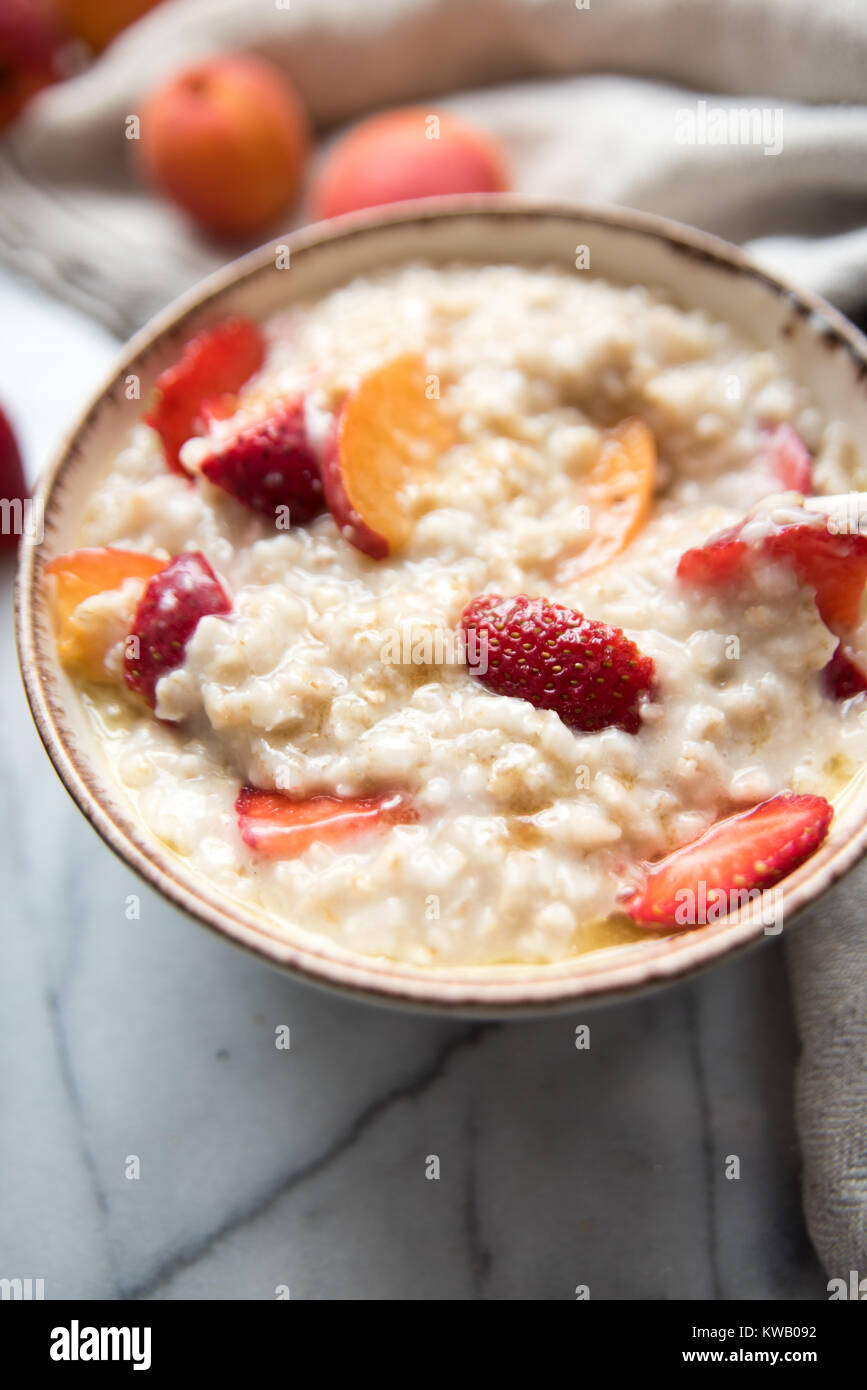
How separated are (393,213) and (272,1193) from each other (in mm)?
1520

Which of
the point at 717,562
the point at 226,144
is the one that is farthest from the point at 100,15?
the point at 717,562

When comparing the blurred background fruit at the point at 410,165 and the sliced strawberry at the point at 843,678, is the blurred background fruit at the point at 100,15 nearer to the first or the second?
the blurred background fruit at the point at 410,165

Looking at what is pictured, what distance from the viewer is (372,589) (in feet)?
5.32

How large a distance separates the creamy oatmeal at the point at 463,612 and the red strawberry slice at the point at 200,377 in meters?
0.02

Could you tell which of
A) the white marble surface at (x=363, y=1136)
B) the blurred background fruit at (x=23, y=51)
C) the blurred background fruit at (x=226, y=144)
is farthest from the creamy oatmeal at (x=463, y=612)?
the blurred background fruit at (x=23, y=51)

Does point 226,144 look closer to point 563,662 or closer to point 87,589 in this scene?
point 87,589

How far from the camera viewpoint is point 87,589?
63.8 inches

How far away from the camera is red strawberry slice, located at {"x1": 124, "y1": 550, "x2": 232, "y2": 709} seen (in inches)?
61.1

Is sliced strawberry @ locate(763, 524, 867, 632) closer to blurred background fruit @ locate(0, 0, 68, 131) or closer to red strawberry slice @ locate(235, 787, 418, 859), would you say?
red strawberry slice @ locate(235, 787, 418, 859)

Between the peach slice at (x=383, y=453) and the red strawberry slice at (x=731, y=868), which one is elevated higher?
the peach slice at (x=383, y=453)

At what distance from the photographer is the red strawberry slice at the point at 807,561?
1.48 meters

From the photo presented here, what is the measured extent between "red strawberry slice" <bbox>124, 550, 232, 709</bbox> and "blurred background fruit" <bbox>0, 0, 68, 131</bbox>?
1.57 metres
